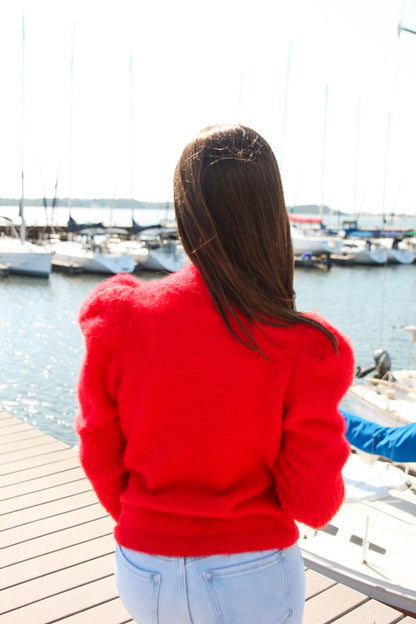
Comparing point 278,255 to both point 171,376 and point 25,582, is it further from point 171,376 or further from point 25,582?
point 25,582

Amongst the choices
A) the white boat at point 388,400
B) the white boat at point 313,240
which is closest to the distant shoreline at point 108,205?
the white boat at point 313,240

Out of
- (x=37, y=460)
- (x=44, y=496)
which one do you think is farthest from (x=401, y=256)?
(x=44, y=496)

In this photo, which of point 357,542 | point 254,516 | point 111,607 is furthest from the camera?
point 357,542

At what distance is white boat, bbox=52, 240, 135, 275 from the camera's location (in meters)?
27.0

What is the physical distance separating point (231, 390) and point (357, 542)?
11.8 feet

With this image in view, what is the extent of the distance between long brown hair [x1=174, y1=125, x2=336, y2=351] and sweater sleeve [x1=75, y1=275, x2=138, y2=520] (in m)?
0.17

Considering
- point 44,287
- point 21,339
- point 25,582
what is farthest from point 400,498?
point 44,287

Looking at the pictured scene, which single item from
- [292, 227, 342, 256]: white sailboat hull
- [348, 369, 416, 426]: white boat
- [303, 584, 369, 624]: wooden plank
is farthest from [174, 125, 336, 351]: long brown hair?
[292, 227, 342, 256]: white sailboat hull

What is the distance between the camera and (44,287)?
23531 millimetres

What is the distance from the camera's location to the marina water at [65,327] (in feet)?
34.9

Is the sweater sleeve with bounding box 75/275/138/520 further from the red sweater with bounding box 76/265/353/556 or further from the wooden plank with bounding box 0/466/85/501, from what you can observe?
the wooden plank with bounding box 0/466/85/501

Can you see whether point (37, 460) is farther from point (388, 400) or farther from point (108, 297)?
point (388, 400)

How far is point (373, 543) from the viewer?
3.98m

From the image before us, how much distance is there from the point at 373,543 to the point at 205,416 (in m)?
3.61
